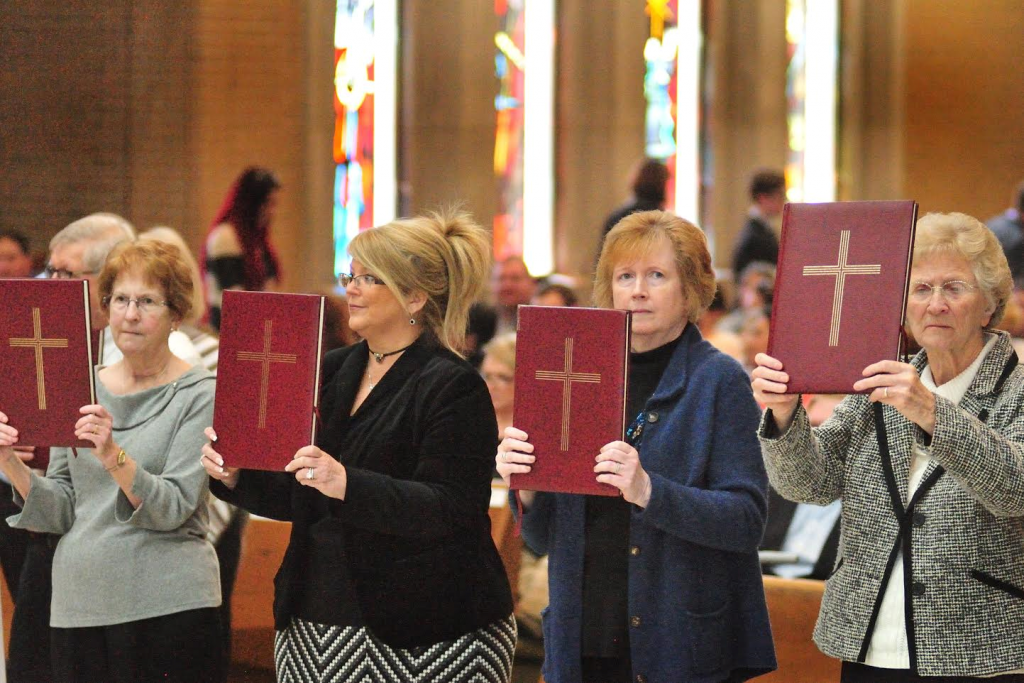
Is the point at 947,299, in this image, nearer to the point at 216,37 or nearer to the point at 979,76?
the point at 216,37

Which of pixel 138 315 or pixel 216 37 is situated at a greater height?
pixel 216 37

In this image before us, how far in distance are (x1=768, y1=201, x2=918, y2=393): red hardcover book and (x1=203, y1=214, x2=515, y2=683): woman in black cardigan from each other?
2.42 feet

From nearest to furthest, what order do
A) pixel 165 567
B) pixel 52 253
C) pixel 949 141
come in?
pixel 165 567 < pixel 52 253 < pixel 949 141

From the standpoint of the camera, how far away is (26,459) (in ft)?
11.7

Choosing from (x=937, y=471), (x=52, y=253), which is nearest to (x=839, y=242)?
(x=937, y=471)

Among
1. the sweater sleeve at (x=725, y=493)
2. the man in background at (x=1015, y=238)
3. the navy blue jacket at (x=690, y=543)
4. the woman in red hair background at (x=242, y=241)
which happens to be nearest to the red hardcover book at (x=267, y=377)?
the navy blue jacket at (x=690, y=543)

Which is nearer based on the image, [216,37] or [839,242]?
[839,242]

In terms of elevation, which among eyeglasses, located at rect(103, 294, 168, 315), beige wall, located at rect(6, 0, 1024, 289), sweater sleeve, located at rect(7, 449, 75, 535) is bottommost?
sweater sleeve, located at rect(7, 449, 75, 535)

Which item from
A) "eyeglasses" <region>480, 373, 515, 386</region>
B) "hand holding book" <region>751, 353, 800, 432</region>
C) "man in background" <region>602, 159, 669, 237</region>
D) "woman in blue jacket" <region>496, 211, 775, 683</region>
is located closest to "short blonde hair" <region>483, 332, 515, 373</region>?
"eyeglasses" <region>480, 373, 515, 386</region>

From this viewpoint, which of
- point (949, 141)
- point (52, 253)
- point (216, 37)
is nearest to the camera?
point (52, 253)

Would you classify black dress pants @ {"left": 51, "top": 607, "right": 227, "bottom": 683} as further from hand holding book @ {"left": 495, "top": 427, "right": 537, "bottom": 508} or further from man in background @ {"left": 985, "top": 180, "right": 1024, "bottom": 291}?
man in background @ {"left": 985, "top": 180, "right": 1024, "bottom": 291}

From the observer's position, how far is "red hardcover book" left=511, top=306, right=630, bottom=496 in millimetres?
2865

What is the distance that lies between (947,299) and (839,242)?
26 centimetres

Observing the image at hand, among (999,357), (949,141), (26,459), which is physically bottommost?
(26,459)
